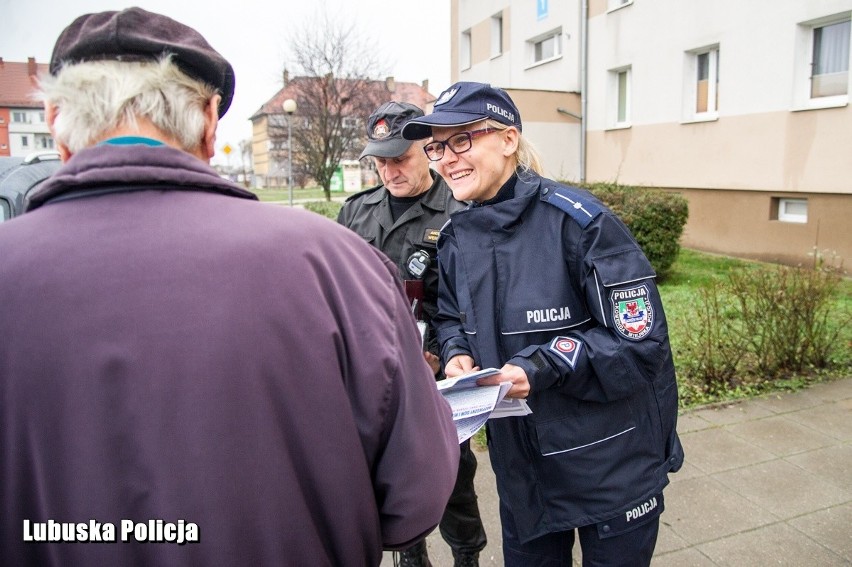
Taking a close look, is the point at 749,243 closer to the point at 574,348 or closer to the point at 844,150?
the point at 844,150

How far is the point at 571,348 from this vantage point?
1903 mm

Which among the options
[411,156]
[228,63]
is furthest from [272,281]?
[411,156]

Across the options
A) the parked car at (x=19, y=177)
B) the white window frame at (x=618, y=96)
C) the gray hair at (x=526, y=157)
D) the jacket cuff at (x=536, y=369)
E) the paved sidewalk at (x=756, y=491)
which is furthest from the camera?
the white window frame at (x=618, y=96)

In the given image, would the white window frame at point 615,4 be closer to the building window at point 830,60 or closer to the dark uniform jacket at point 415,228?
the building window at point 830,60

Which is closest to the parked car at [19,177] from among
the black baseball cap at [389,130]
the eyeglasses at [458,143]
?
the black baseball cap at [389,130]

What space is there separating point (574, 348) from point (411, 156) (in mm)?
1544

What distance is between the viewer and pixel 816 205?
1054 cm

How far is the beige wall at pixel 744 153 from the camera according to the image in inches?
400

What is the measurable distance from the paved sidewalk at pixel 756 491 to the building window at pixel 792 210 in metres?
7.17

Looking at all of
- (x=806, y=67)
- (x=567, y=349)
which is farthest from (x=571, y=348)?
(x=806, y=67)

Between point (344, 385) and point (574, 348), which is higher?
point (344, 385)

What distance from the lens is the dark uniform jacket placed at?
3.01 meters

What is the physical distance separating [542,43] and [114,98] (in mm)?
20237

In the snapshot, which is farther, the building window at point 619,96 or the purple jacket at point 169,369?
the building window at point 619,96
